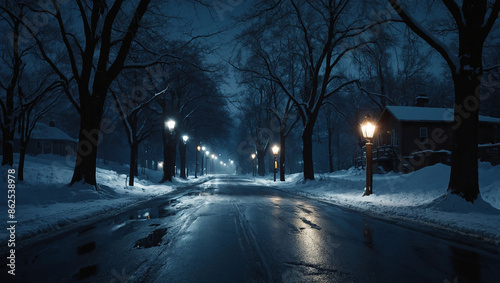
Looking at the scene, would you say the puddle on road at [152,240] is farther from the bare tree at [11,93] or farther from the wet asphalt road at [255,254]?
the bare tree at [11,93]

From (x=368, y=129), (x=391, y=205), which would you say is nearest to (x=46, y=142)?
(x=368, y=129)

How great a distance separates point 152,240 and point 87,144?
29.1 ft

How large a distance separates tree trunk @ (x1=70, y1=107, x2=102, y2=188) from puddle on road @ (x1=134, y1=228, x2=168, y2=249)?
8173mm

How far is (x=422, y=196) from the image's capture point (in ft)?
37.3

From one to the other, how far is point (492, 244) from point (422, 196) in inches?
247

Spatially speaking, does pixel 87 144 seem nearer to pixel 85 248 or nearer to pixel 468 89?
pixel 85 248

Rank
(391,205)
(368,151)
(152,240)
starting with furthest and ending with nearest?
1. (368,151)
2. (391,205)
3. (152,240)

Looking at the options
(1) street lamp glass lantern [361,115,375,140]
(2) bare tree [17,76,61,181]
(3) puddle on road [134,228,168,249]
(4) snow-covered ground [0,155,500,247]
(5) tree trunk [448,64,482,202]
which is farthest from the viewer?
(2) bare tree [17,76,61,181]

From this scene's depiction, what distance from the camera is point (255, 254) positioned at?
4590 millimetres

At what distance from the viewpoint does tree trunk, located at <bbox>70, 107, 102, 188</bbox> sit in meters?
12.7

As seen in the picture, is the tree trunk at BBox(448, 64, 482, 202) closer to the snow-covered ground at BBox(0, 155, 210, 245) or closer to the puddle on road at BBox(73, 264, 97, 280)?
the puddle on road at BBox(73, 264, 97, 280)

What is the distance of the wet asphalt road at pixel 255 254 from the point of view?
370cm

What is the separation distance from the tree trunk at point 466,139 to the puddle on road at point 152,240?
27.0ft

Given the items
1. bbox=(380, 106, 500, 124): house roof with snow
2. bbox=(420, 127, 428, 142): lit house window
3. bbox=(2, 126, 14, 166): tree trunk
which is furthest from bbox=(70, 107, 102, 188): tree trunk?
bbox=(420, 127, 428, 142): lit house window
